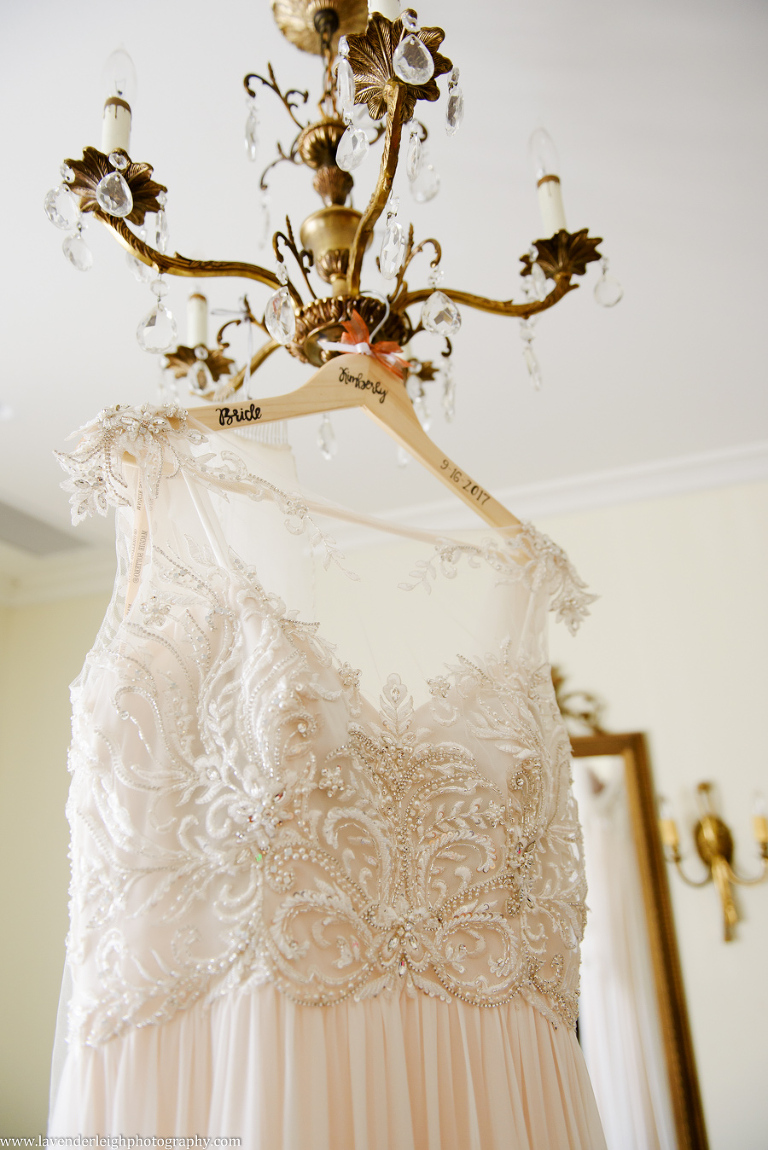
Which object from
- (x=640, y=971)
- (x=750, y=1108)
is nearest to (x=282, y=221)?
(x=640, y=971)

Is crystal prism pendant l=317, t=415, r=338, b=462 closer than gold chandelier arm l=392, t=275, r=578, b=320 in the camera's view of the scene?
No

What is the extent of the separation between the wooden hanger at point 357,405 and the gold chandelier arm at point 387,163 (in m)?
0.15

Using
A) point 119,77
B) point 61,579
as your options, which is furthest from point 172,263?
point 61,579

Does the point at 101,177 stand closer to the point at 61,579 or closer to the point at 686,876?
the point at 686,876

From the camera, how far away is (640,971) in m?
2.77

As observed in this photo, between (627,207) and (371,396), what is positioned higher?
(627,207)

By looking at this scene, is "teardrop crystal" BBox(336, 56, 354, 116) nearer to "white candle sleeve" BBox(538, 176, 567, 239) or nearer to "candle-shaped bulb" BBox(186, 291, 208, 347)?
"white candle sleeve" BBox(538, 176, 567, 239)

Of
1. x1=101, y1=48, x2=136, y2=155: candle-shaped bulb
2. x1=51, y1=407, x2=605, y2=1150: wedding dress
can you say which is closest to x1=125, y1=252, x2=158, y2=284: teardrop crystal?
x1=101, y1=48, x2=136, y2=155: candle-shaped bulb

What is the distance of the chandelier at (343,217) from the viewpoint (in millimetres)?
927

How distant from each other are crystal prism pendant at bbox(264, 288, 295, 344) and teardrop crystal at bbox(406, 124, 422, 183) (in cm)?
22

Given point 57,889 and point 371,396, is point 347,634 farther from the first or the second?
point 57,889

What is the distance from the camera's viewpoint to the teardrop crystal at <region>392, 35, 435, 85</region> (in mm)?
866

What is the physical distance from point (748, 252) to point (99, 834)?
6.70 ft

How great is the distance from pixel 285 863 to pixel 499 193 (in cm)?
157
